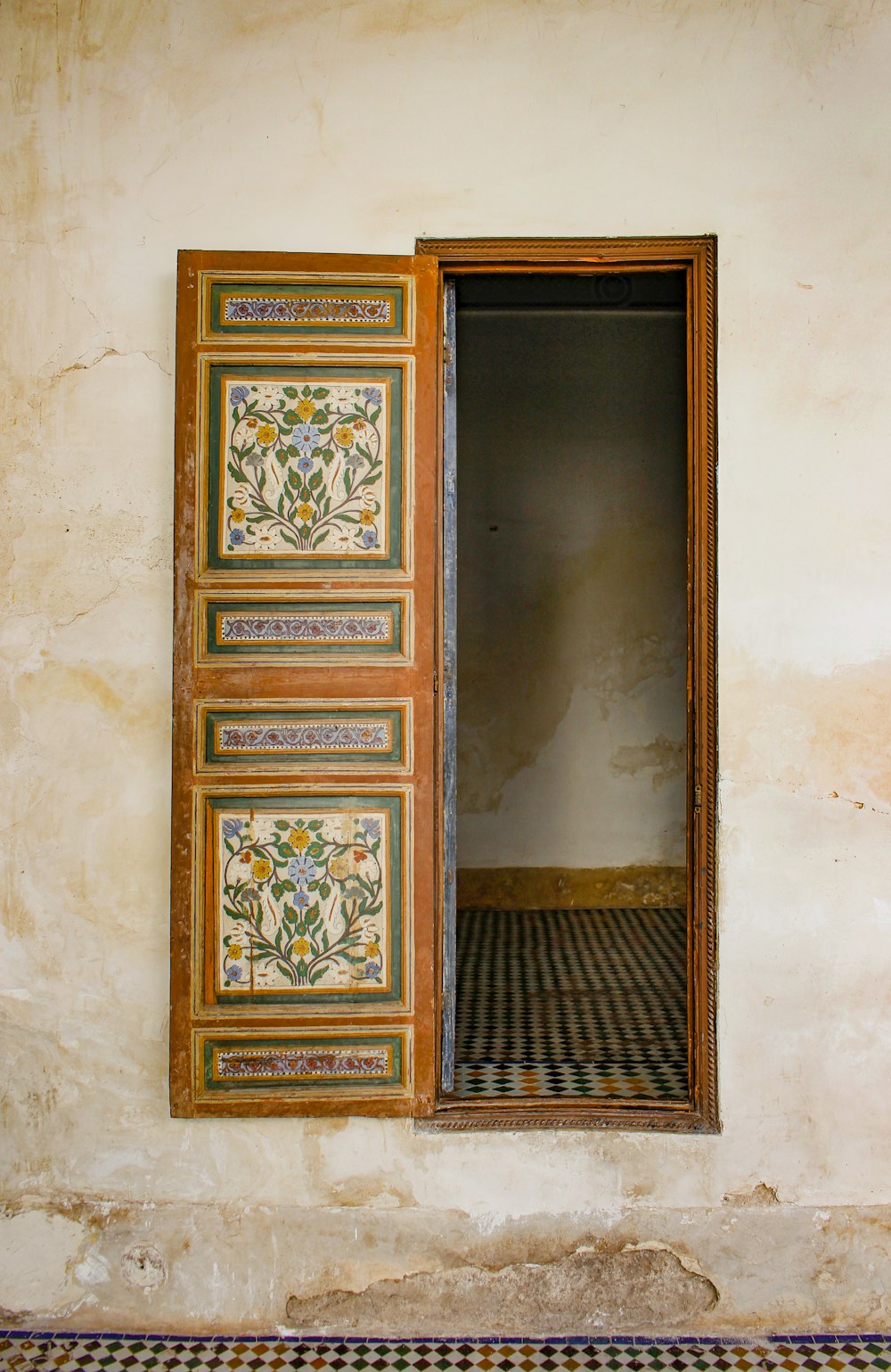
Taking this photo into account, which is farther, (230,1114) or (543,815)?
(543,815)

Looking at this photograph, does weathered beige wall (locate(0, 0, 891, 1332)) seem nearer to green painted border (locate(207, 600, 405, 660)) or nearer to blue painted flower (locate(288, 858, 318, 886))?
green painted border (locate(207, 600, 405, 660))

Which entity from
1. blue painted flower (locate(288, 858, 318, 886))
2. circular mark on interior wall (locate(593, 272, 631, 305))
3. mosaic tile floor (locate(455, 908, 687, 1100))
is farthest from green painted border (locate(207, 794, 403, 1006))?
circular mark on interior wall (locate(593, 272, 631, 305))

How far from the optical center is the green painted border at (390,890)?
8.14ft

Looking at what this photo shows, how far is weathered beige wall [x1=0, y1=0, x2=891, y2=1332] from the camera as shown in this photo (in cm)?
253

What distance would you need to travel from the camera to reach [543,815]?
233 inches

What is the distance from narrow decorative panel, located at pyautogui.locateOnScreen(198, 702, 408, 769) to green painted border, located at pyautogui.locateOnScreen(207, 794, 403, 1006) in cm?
8

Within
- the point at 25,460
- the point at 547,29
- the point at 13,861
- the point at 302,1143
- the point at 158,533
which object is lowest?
the point at 302,1143

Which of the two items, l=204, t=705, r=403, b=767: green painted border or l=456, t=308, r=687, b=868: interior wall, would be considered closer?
l=204, t=705, r=403, b=767: green painted border

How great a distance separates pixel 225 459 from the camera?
2.51 meters

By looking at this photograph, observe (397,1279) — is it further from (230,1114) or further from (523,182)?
(523,182)

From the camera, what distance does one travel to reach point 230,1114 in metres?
2.47

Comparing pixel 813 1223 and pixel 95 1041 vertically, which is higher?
pixel 95 1041

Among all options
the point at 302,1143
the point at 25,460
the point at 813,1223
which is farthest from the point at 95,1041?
the point at 813,1223

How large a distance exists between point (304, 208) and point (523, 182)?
0.49m
